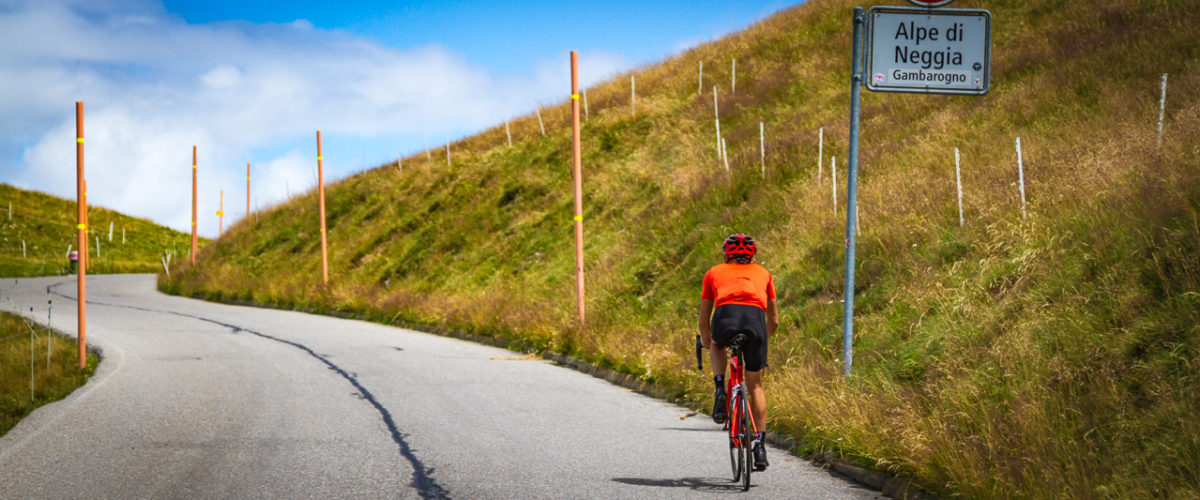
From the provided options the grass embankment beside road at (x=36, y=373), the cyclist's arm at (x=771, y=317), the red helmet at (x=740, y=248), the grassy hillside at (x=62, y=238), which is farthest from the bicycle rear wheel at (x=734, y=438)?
the grassy hillside at (x=62, y=238)

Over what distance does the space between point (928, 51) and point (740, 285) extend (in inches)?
142

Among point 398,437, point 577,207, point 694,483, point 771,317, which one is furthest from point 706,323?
point 577,207

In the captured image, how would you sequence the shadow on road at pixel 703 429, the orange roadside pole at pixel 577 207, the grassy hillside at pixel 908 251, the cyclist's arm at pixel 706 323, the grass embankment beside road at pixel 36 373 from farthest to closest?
the orange roadside pole at pixel 577 207
the grass embankment beside road at pixel 36 373
the shadow on road at pixel 703 429
the cyclist's arm at pixel 706 323
the grassy hillside at pixel 908 251

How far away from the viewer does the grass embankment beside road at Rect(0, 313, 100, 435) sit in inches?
463

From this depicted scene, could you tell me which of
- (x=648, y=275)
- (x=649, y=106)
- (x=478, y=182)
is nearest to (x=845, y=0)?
(x=649, y=106)

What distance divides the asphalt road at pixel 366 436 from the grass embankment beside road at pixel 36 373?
44 centimetres

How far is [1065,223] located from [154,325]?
21.2 meters

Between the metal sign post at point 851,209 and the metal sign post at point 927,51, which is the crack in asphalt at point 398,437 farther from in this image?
the metal sign post at point 927,51

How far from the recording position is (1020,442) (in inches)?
225

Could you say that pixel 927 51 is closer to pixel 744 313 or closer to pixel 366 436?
pixel 744 313

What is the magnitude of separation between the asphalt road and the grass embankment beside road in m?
0.44

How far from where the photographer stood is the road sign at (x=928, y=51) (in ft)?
27.6

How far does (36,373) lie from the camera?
1408 cm

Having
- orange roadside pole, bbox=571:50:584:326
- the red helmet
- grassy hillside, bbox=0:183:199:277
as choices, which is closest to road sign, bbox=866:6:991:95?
the red helmet
